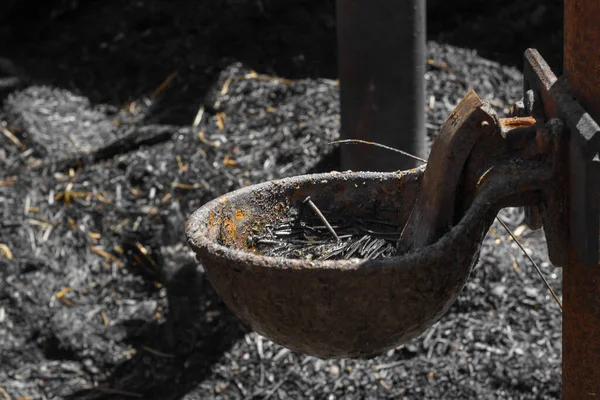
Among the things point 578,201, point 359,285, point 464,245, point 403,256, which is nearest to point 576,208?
point 578,201

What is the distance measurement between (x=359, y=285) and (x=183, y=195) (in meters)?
2.63

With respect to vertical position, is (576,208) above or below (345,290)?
above

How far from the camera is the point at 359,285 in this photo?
1.64 m

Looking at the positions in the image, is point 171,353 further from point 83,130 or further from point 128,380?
point 83,130

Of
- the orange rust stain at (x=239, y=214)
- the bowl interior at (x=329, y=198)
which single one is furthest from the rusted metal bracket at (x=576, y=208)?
the orange rust stain at (x=239, y=214)

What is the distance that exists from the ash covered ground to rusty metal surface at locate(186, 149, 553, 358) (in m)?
1.71

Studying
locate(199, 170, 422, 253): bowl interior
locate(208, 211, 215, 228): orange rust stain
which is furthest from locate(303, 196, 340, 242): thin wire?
locate(208, 211, 215, 228): orange rust stain

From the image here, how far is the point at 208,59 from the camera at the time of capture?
5070mm

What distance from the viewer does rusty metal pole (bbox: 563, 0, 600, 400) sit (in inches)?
62.1

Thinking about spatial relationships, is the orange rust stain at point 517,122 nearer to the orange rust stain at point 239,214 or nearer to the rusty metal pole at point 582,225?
the rusty metal pole at point 582,225

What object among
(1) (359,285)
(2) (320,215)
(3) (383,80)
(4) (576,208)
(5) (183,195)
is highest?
(4) (576,208)

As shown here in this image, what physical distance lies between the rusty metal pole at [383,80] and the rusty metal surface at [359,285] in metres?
1.90

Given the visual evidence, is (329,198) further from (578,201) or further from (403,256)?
(578,201)

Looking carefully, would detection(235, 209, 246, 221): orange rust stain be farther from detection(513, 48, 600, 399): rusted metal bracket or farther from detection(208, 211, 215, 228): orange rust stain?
detection(513, 48, 600, 399): rusted metal bracket
